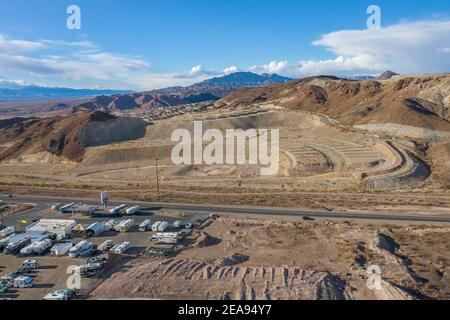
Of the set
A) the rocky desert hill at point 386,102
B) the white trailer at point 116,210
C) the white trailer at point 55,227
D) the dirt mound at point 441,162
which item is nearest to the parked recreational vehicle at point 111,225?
the white trailer at point 55,227

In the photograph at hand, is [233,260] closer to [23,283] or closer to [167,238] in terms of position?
[167,238]

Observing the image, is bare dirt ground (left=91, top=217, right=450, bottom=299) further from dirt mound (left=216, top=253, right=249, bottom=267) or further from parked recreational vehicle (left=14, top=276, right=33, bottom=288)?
parked recreational vehicle (left=14, top=276, right=33, bottom=288)

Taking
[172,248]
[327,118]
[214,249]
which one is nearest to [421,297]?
[214,249]

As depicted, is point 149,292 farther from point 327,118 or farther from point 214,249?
point 327,118

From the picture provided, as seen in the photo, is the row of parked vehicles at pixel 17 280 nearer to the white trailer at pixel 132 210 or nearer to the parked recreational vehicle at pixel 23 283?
the parked recreational vehicle at pixel 23 283

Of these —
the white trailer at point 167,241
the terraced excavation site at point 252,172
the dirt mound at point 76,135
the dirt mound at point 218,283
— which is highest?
the dirt mound at point 76,135
